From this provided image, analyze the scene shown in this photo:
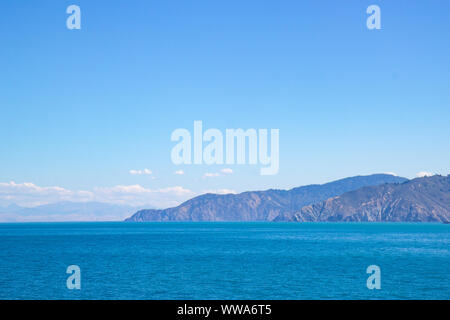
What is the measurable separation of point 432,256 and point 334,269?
117 ft

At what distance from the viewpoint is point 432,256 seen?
9788 centimetres

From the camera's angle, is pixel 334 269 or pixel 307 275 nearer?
pixel 307 275

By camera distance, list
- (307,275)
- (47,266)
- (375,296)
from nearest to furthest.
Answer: (375,296) < (307,275) < (47,266)

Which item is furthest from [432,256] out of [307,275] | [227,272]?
[227,272]
